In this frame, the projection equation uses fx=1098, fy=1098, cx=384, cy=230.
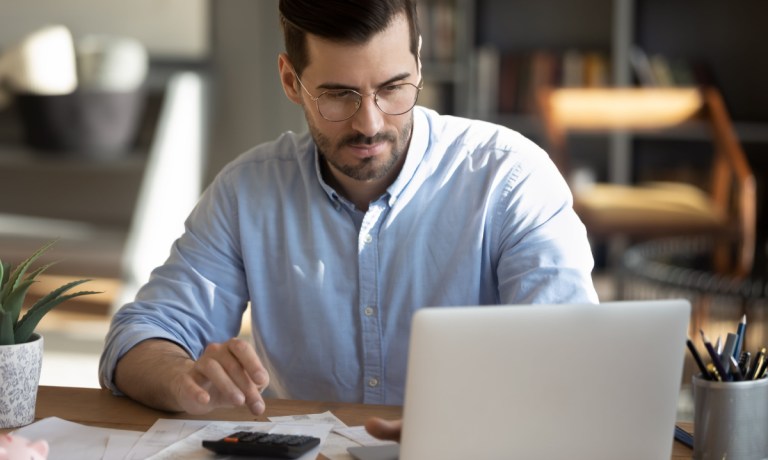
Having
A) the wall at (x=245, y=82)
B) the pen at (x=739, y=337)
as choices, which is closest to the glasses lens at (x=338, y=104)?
the pen at (x=739, y=337)

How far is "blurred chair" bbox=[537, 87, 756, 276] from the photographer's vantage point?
3709 mm

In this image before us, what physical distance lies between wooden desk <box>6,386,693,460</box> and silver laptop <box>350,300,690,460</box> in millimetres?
306

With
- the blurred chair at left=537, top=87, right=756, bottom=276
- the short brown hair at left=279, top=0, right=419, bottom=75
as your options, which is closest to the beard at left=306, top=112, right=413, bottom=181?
the short brown hair at left=279, top=0, right=419, bottom=75

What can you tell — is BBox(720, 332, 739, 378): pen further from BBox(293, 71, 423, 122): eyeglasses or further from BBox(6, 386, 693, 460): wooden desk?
BBox(293, 71, 423, 122): eyeglasses

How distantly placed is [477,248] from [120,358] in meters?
0.57

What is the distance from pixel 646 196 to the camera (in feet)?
13.1

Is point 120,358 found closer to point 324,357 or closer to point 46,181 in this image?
point 324,357

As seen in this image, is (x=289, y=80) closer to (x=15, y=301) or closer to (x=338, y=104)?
(x=338, y=104)

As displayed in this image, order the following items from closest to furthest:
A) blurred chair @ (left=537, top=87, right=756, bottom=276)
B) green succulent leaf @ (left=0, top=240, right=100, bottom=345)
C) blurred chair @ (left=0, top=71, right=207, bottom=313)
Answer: green succulent leaf @ (left=0, top=240, right=100, bottom=345) < blurred chair @ (left=537, top=87, right=756, bottom=276) < blurred chair @ (left=0, top=71, right=207, bottom=313)

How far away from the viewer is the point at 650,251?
11.5 ft

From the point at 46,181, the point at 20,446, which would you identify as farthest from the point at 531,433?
the point at 46,181

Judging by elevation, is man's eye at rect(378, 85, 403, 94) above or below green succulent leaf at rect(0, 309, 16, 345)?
above

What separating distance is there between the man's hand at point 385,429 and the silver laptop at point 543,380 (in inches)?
4.4

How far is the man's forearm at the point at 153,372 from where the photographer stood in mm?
1434
